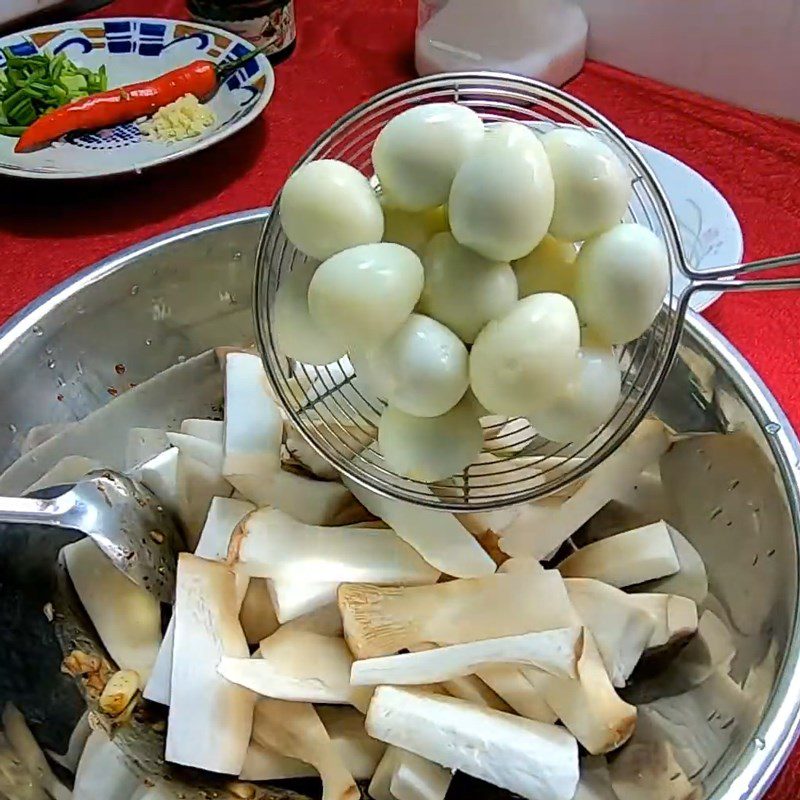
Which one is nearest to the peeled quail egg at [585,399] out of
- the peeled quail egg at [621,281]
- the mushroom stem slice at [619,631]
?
the peeled quail egg at [621,281]

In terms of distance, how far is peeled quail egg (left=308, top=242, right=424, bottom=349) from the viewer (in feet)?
1.52

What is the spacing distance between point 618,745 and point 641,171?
1.04 feet

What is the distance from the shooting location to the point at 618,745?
0.54 meters

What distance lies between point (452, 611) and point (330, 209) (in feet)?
0.76

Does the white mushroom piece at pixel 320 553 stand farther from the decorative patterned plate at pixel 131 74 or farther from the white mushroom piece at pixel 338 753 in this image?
the decorative patterned plate at pixel 131 74

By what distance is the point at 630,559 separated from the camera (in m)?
0.61

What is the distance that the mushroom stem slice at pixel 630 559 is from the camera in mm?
603

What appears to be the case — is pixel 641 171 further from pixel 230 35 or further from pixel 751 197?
pixel 230 35

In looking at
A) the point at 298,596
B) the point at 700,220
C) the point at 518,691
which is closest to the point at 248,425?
the point at 298,596

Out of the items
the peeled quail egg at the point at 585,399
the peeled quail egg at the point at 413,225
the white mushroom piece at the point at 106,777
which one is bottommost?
the white mushroom piece at the point at 106,777

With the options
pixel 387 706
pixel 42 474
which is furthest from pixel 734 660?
pixel 42 474

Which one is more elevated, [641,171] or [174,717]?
[641,171]

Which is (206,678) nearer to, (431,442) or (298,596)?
(298,596)

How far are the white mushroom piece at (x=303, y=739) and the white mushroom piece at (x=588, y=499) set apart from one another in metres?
0.15
